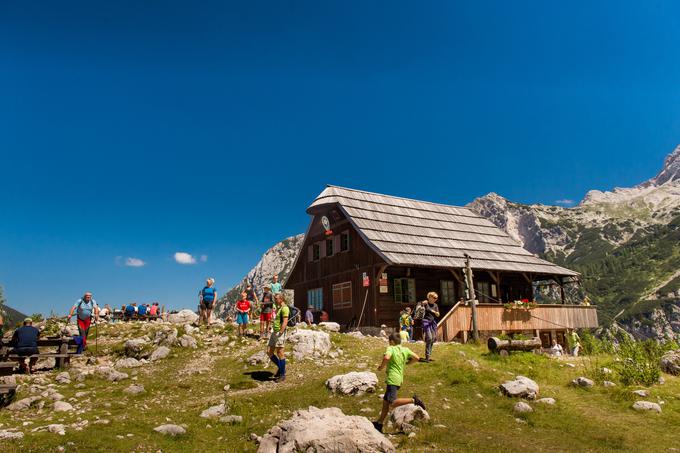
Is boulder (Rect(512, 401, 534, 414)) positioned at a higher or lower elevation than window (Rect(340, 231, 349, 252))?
lower

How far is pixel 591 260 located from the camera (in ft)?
636

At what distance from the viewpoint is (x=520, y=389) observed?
1088cm

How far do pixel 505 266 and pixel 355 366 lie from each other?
17450 millimetres

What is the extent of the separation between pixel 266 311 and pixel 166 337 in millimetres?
3535

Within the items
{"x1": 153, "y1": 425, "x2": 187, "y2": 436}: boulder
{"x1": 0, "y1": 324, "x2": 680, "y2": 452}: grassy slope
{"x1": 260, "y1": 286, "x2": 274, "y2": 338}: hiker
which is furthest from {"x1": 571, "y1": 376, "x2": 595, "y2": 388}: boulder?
{"x1": 260, "y1": 286, "x2": 274, "y2": 338}: hiker

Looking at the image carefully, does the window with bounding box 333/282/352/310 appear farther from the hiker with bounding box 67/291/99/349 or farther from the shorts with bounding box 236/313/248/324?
the hiker with bounding box 67/291/99/349

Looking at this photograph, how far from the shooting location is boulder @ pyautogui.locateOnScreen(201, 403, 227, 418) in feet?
31.7

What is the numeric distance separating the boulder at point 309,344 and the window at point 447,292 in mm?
12049

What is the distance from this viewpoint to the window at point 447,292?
88.7 ft

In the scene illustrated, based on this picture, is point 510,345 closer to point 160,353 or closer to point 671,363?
point 671,363

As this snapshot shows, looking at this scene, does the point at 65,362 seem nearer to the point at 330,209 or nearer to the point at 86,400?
the point at 86,400

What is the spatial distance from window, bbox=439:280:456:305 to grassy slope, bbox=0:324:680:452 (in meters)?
11.8

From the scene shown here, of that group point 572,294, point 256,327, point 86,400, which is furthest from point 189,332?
point 572,294

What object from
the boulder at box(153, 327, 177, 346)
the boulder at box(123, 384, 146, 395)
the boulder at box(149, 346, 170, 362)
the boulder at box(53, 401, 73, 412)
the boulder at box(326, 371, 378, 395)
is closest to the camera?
the boulder at box(53, 401, 73, 412)
